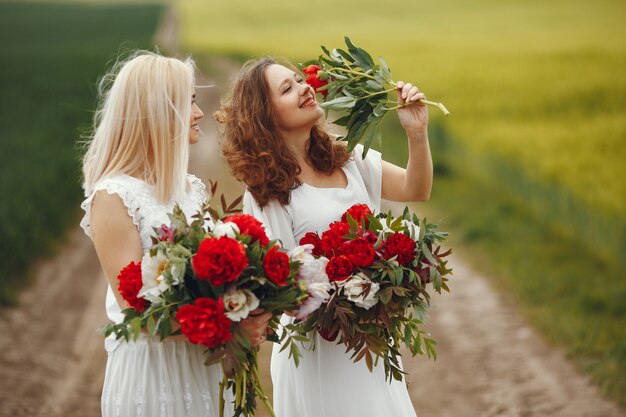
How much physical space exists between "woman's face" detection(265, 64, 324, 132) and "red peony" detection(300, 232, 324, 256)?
18.7 inches

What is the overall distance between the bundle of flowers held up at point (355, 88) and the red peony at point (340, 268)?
0.45 m

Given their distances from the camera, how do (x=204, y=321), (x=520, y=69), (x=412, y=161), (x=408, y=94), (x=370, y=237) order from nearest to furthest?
(x=204, y=321) → (x=370, y=237) → (x=408, y=94) → (x=412, y=161) → (x=520, y=69)

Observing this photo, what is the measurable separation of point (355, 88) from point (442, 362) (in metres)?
3.24

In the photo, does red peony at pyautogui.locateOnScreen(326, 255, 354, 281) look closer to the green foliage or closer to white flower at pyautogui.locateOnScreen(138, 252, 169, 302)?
white flower at pyautogui.locateOnScreen(138, 252, 169, 302)

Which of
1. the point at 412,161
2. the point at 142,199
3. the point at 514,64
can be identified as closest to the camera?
the point at 142,199

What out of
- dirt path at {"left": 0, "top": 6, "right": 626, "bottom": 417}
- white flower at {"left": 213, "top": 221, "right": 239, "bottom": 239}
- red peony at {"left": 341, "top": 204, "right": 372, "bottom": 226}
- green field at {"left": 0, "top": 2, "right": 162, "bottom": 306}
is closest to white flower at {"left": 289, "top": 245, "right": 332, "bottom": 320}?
white flower at {"left": 213, "top": 221, "right": 239, "bottom": 239}

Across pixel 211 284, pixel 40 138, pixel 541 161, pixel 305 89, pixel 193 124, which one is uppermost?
pixel 40 138

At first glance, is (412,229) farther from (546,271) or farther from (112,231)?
(546,271)

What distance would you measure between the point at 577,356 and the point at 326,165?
3066 millimetres

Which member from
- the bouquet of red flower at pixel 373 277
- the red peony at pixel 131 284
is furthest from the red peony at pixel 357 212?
the red peony at pixel 131 284

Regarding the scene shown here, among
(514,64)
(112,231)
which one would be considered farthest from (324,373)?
(514,64)

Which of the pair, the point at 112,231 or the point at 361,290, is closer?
the point at 112,231

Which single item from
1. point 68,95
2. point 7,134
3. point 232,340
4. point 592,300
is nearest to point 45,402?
point 232,340

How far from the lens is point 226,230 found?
8.86ft
